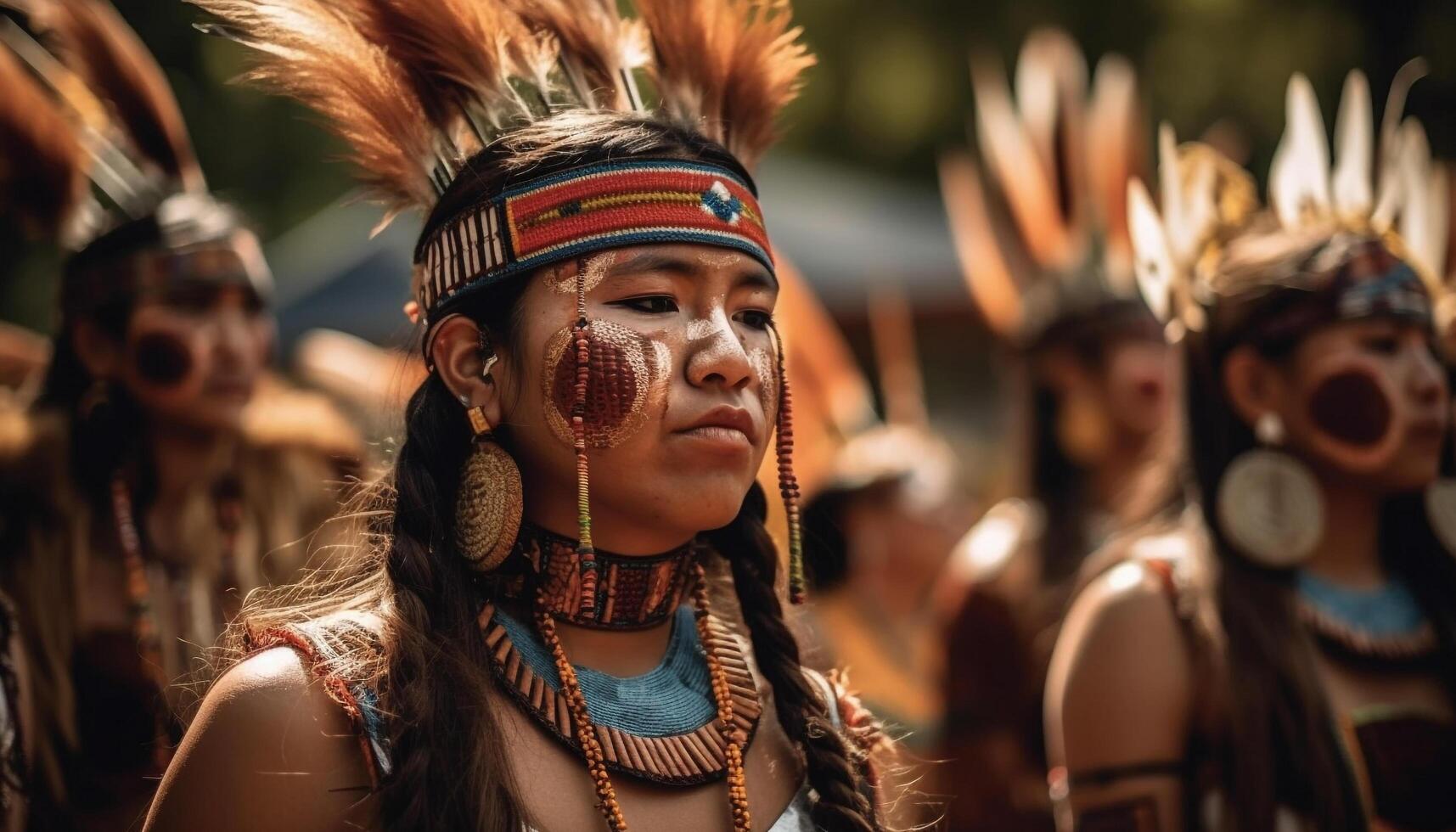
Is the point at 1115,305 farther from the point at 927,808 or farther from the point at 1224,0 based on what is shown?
the point at 1224,0

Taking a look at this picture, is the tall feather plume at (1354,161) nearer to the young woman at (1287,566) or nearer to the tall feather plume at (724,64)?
the young woman at (1287,566)

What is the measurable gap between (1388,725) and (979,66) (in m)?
11.5

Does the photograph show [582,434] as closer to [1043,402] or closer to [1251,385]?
[1251,385]

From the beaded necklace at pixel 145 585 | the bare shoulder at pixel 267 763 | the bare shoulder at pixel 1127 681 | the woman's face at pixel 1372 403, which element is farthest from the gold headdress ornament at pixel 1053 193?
the bare shoulder at pixel 267 763

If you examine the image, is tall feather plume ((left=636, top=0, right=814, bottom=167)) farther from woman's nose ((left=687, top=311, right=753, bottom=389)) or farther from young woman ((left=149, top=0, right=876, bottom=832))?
woman's nose ((left=687, top=311, right=753, bottom=389))

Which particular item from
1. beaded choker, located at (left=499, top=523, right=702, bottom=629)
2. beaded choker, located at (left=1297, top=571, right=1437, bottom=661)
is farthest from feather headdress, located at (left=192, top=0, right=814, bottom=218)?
beaded choker, located at (left=1297, top=571, right=1437, bottom=661)

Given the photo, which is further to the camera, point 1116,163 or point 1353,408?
point 1116,163

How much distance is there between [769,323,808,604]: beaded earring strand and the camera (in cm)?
285

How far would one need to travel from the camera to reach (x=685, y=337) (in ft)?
8.68

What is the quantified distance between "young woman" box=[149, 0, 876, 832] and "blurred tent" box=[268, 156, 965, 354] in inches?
265

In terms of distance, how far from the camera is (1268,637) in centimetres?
379

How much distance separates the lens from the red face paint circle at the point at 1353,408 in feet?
12.6

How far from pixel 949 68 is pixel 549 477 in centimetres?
1431

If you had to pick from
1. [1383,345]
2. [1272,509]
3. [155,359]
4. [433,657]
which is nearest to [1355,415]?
[1383,345]
